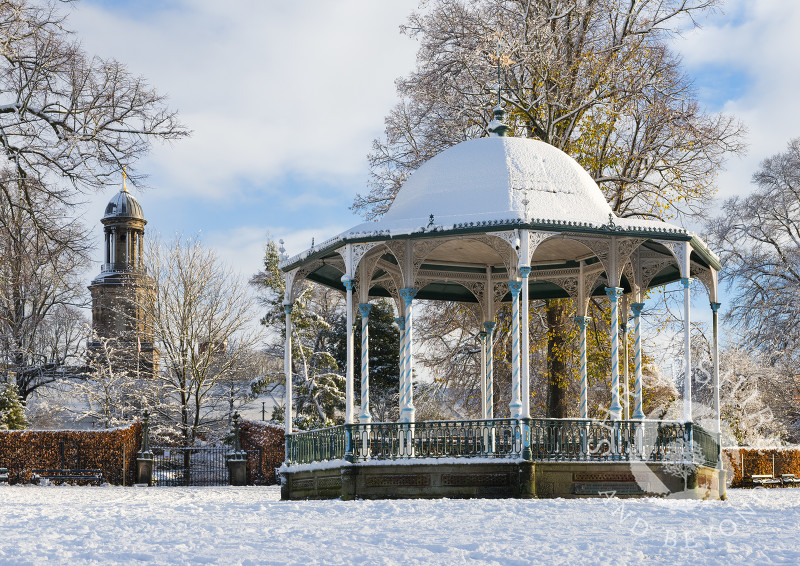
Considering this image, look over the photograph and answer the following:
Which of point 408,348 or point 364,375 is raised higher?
point 408,348

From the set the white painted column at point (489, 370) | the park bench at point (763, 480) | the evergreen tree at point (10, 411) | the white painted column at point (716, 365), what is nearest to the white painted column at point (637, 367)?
the white painted column at point (716, 365)

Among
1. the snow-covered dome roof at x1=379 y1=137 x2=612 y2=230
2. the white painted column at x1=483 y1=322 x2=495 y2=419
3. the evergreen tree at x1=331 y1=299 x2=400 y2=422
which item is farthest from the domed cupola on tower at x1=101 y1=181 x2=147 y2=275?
the snow-covered dome roof at x1=379 y1=137 x2=612 y2=230

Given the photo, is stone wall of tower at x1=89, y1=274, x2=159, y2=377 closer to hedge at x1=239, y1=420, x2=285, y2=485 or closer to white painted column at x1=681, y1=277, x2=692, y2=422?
hedge at x1=239, y1=420, x2=285, y2=485

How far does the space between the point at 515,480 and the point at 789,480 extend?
16.8m

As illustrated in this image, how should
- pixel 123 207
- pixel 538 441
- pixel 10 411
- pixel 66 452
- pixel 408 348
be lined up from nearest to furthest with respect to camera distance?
pixel 538 441 → pixel 408 348 → pixel 66 452 → pixel 10 411 → pixel 123 207

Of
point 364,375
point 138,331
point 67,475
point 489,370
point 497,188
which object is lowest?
point 67,475

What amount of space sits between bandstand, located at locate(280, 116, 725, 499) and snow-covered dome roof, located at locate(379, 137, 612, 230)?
0.08ft

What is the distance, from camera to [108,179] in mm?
19922

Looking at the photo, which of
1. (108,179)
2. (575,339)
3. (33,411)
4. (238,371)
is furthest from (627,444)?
(33,411)

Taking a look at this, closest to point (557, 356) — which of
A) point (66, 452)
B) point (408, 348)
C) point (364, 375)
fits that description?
point (408, 348)

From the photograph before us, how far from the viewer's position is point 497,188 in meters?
16.8

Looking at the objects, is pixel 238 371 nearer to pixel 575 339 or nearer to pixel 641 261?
pixel 575 339

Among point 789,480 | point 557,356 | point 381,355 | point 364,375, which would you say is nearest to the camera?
point 364,375

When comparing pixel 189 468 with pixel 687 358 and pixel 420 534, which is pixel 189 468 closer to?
pixel 687 358
